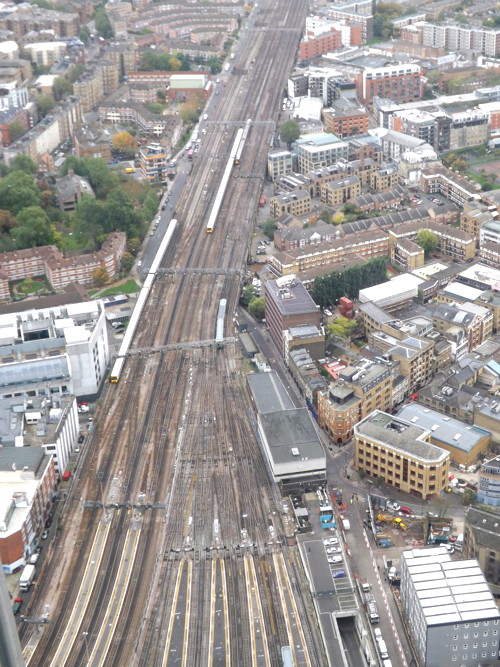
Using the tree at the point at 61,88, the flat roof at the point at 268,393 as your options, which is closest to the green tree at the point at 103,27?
the tree at the point at 61,88

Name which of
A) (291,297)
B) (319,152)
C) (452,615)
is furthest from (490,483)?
(319,152)

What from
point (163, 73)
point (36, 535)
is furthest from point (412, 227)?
point (163, 73)

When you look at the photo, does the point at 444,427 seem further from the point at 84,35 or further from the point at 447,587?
the point at 84,35

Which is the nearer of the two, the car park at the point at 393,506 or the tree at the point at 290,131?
the car park at the point at 393,506

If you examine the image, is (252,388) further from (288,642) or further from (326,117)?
(326,117)

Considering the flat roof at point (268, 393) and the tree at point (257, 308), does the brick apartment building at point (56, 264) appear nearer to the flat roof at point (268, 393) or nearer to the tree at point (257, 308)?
the tree at point (257, 308)

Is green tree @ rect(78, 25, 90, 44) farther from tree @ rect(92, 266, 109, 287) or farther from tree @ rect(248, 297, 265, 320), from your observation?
tree @ rect(248, 297, 265, 320)

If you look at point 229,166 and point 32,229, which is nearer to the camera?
point 32,229
